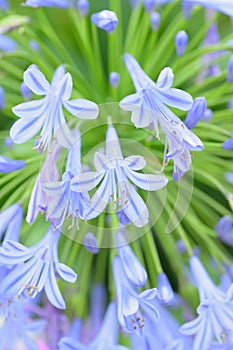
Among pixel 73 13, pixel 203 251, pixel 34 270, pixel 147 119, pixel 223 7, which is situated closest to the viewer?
pixel 147 119

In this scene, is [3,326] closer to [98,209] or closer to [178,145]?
[98,209]

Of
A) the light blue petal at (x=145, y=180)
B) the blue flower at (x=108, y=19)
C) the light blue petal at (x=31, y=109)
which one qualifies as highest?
the blue flower at (x=108, y=19)

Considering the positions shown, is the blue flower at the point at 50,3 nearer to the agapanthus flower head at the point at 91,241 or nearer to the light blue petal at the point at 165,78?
the light blue petal at the point at 165,78

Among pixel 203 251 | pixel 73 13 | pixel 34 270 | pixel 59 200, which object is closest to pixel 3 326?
pixel 34 270

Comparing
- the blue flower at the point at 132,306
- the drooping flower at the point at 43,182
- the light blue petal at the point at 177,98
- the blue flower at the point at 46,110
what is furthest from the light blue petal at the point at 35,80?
the blue flower at the point at 132,306

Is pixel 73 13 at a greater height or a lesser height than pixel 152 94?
greater

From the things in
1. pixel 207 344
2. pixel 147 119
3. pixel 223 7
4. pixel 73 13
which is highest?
pixel 73 13
